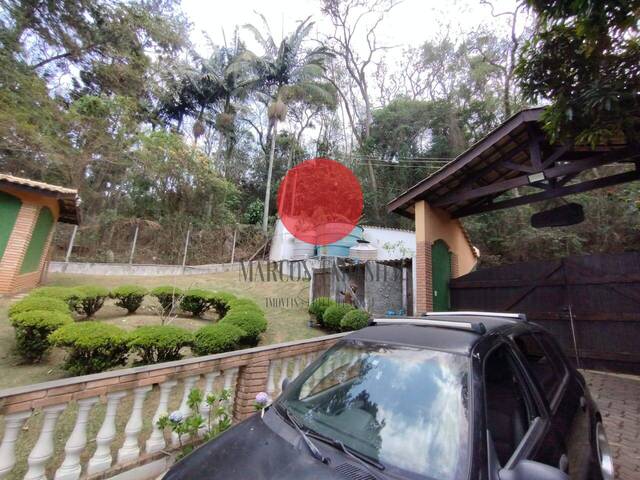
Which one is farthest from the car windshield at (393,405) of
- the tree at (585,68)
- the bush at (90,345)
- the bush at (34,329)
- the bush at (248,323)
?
the bush at (34,329)

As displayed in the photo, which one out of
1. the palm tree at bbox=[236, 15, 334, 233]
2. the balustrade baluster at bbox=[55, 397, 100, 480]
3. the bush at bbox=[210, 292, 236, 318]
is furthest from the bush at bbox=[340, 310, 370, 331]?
the palm tree at bbox=[236, 15, 334, 233]

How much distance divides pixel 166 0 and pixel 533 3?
1916cm

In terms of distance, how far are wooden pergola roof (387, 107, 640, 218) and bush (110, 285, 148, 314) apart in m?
6.50

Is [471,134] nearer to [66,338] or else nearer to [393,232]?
[393,232]

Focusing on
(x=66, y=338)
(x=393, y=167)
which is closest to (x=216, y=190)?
(x=393, y=167)

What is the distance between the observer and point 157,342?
3.99 meters

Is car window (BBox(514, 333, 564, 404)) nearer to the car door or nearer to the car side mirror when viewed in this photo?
the car door

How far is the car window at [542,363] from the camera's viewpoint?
1.93 m

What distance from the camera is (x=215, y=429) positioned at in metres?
2.69

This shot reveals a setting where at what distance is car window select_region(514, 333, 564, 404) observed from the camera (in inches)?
75.9

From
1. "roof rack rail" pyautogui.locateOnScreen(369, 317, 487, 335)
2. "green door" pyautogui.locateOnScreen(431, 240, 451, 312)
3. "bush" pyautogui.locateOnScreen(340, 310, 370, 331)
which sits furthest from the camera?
"green door" pyautogui.locateOnScreen(431, 240, 451, 312)

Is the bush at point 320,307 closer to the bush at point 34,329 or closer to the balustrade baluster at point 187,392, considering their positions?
the bush at point 34,329

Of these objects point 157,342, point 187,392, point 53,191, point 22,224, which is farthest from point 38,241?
point 187,392

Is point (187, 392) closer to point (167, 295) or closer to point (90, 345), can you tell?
point (90, 345)
